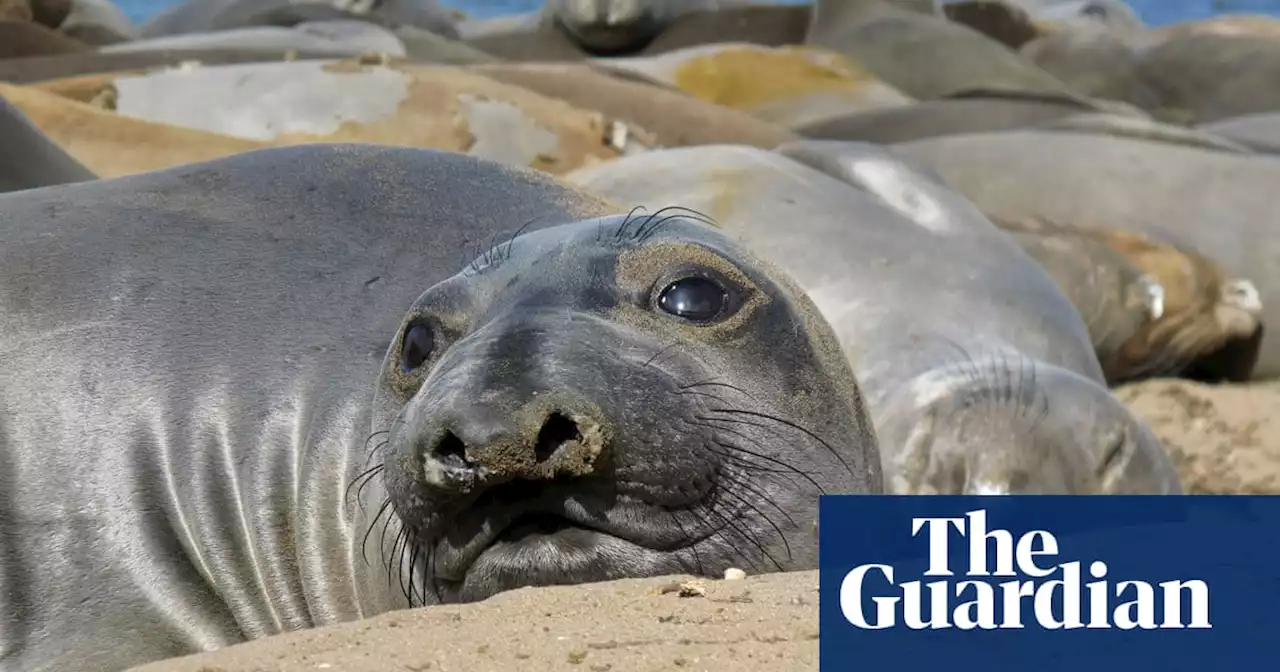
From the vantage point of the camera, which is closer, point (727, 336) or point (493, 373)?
point (493, 373)

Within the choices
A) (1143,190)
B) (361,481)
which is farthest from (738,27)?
(361,481)

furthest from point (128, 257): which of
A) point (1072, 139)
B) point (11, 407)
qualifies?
point (1072, 139)

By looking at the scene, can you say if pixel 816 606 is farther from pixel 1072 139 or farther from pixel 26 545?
pixel 1072 139

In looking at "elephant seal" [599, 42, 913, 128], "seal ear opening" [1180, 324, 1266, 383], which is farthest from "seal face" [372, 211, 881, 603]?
"elephant seal" [599, 42, 913, 128]

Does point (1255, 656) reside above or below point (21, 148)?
below

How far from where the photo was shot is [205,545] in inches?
116

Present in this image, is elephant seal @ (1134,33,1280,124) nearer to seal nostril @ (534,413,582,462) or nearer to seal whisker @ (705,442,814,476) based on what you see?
seal whisker @ (705,442,814,476)

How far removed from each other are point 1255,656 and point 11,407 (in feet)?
6.50

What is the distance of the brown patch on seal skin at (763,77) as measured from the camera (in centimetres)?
960

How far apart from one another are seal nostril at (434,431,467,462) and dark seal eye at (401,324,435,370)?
0.41 m

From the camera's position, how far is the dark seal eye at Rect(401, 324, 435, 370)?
2617 millimetres

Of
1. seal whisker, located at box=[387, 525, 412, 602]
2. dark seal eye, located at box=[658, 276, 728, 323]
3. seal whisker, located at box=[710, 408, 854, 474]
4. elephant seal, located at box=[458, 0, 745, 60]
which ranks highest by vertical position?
elephant seal, located at box=[458, 0, 745, 60]

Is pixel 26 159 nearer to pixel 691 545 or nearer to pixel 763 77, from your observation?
pixel 691 545

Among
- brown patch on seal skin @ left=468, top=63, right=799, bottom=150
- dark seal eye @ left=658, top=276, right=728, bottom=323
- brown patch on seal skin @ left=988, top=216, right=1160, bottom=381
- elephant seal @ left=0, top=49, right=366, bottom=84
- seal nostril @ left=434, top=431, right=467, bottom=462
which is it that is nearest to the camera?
seal nostril @ left=434, top=431, right=467, bottom=462
